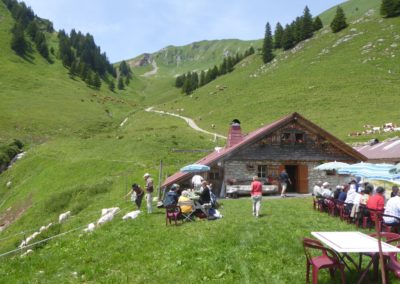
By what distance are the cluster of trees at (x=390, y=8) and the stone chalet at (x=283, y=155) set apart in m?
85.7

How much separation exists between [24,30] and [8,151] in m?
117

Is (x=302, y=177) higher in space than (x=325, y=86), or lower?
lower

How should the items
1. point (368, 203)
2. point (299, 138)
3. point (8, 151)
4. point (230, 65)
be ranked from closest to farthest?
point (368, 203), point (299, 138), point (8, 151), point (230, 65)

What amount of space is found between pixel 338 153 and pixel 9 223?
29.1m

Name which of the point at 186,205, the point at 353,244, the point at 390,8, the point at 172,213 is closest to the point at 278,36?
the point at 390,8

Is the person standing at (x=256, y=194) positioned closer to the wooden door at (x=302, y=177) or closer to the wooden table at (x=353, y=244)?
the wooden table at (x=353, y=244)

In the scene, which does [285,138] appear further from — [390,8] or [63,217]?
[390,8]

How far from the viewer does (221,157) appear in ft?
98.7

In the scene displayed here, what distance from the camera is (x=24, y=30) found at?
159000 millimetres

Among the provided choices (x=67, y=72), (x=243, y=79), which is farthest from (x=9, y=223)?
(x=67, y=72)

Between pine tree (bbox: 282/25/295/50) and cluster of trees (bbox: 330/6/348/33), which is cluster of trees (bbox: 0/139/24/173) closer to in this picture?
pine tree (bbox: 282/25/295/50)

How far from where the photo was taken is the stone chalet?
101 ft

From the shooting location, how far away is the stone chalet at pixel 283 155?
30.8 m

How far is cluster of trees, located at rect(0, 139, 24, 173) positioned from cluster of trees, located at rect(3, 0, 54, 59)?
84.3 meters
